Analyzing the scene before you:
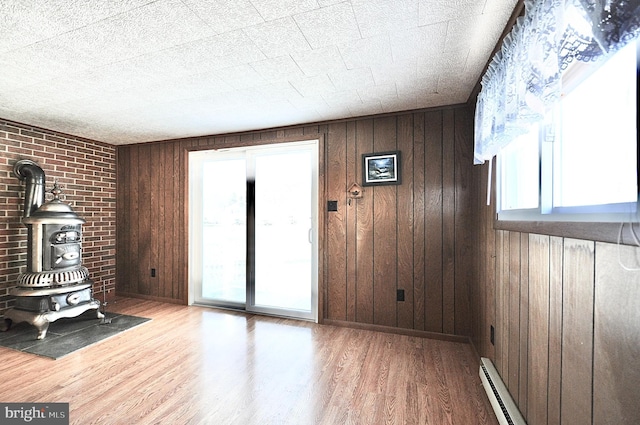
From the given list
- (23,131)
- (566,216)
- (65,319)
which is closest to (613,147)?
(566,216)

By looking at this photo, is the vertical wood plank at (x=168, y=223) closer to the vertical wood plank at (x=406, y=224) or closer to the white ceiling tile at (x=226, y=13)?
the white ceiling tile at (x=226, y=13)

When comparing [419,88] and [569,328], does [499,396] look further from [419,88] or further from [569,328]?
[419,88]

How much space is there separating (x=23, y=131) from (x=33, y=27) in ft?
8.29

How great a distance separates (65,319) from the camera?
3.27 metres

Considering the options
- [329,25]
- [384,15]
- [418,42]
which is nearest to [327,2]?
[329,25]

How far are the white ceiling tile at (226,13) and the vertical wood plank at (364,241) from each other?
174cm

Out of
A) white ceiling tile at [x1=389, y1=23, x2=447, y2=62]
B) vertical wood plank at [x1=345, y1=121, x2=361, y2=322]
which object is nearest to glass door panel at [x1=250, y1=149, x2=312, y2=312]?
vertical wood plank at [x1=345, y1=121, x2=361, y2=322]

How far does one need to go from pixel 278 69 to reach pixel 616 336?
2.20 m

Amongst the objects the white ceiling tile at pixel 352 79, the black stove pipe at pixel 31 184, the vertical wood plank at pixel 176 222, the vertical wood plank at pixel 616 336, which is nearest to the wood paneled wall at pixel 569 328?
the vertical wood plank at pixel 616 336

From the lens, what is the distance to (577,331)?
39.8 inches

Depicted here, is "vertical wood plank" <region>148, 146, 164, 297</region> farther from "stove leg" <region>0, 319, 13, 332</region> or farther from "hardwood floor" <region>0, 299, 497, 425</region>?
"stove leg" <region>0, 319, 13, 332</region>

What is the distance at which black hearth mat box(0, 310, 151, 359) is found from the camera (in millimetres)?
2566

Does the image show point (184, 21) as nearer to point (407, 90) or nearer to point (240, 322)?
point (407, 90)

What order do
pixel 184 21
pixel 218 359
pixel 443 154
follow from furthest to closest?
pixel 443 154 < pixel 218 359 < pixel 184 21
